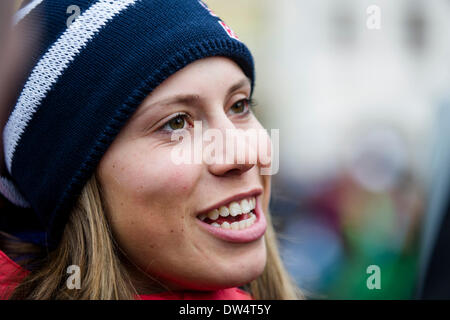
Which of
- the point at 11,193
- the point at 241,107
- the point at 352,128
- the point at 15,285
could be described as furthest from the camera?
the point at 352,128

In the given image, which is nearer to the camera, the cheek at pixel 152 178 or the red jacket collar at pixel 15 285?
the cheek at pixel 152 178

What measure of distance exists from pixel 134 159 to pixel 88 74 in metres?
0.36

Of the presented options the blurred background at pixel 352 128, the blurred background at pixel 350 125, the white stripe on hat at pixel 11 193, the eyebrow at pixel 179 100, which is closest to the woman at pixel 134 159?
the eyebrow at pixel 179 100

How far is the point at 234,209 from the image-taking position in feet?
5.40

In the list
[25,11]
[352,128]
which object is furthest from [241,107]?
[352,128]

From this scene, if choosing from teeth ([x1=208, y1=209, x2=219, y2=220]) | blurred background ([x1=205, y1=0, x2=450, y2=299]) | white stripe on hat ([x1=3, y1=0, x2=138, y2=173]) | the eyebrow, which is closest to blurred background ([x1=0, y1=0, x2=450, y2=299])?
blurred background ([x1=205, y1=0, x2=450, y2=299])

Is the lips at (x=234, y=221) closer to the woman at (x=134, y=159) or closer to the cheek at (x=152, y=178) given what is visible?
the woman at (x=134, y=159)

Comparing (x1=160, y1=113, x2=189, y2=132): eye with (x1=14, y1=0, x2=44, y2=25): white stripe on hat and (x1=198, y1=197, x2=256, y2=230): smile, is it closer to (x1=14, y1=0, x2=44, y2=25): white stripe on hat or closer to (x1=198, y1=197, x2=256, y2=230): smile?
(x1=198, y1=197, x2=256, y2=230): smile

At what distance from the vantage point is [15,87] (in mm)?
1761

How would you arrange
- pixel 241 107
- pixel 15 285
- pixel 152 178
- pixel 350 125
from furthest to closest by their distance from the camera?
1. pixel 350 125
2. pixel 241 107
3. pixel 15 285
4. pixel 152 178

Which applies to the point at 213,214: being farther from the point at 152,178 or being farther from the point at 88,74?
the point at 88,74

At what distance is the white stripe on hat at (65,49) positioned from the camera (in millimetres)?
1648

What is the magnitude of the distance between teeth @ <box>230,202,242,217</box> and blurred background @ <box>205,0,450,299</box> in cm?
100

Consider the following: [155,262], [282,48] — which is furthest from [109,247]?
[282,48]
